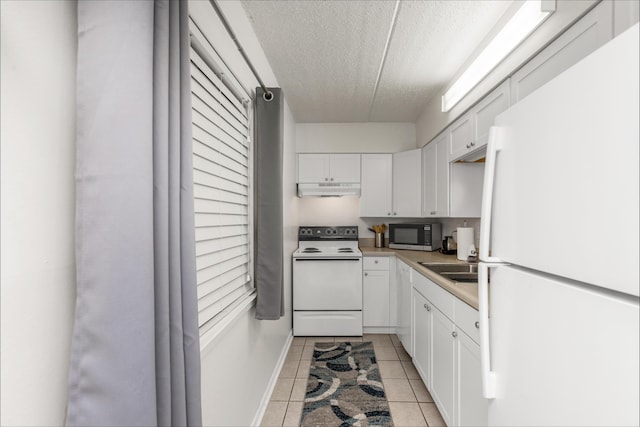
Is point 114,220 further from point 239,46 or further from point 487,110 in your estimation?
point 487,110

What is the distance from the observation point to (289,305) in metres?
3.34

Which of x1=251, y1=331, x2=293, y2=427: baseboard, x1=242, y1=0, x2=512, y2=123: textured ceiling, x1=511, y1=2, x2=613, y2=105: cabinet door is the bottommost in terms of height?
x1=251, y1=331, x2=293, y2=427: baseboard

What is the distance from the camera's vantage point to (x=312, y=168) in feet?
12.5

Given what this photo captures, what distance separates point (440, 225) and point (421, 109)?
4.41 feet

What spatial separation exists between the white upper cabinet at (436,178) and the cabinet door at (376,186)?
1.43 feet

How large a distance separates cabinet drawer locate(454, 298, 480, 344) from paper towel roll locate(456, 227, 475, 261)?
3.94 feet

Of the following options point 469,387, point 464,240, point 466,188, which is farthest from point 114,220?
point 466,188

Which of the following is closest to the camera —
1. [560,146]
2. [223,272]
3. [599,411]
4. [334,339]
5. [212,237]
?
[599,411]

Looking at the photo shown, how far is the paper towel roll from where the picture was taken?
2686mm

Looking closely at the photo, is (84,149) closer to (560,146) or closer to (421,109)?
(560,146)

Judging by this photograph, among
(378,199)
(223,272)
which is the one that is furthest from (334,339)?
(223,272)

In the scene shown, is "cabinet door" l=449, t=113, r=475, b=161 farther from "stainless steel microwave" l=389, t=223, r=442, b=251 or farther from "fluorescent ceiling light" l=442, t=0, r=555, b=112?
"stainless steel microwave" l=389, t=223, r=442, b=251

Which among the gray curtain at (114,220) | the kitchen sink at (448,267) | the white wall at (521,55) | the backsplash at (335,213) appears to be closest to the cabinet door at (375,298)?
the backsplash at (335,213)

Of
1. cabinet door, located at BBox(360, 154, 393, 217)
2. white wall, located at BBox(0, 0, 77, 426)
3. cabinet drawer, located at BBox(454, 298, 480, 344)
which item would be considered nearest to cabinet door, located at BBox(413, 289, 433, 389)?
cabinet drawer, located at BBox(454, 298, 480, 344)
